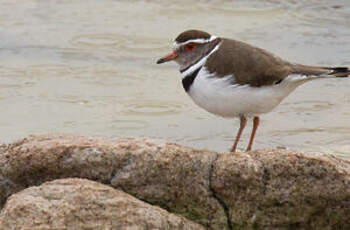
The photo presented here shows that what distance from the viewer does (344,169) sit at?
5199 millimetres

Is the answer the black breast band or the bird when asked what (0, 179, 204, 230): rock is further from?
the black breast band

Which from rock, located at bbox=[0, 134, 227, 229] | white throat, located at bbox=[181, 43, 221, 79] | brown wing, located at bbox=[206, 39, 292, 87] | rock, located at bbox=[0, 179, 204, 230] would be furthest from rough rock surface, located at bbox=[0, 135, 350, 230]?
white throat, located at bbox=[181, 43, 221, 79]

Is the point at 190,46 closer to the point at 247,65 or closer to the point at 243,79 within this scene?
the point at 247,65

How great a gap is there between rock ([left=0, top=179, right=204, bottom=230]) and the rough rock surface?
14.1 inches

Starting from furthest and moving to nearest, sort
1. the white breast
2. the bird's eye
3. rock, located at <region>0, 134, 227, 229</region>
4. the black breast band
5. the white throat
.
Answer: the bird's eye → the white throat → the black breast band → the white breast → rock, located at <region>0, 134, 227, 229</region>

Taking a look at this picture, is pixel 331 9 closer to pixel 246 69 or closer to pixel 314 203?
pixel 246 69

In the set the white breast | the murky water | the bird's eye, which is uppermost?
the bird's eye

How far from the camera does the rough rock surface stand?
5074 mm

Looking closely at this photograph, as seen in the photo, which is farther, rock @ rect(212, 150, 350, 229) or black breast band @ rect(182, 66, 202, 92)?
black breast band @ rect(182, 66, 202, 92)

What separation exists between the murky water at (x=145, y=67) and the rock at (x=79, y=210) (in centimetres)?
414

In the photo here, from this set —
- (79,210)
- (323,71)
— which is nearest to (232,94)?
(323,71)

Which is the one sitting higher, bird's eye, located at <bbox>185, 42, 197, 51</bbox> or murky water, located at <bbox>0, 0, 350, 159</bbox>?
bird's eye, located at <bbox>185, 42, 197, 51</bbox>

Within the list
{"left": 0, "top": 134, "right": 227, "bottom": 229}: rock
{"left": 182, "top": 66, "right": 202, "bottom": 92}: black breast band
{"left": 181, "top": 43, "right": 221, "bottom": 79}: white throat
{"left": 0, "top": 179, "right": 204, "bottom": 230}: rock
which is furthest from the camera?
{"left": 181, "top": 43, "right": 221, "bottom": 79}: white throat

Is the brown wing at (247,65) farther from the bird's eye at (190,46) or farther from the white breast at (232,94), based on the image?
the bird's eye at (190,46)
